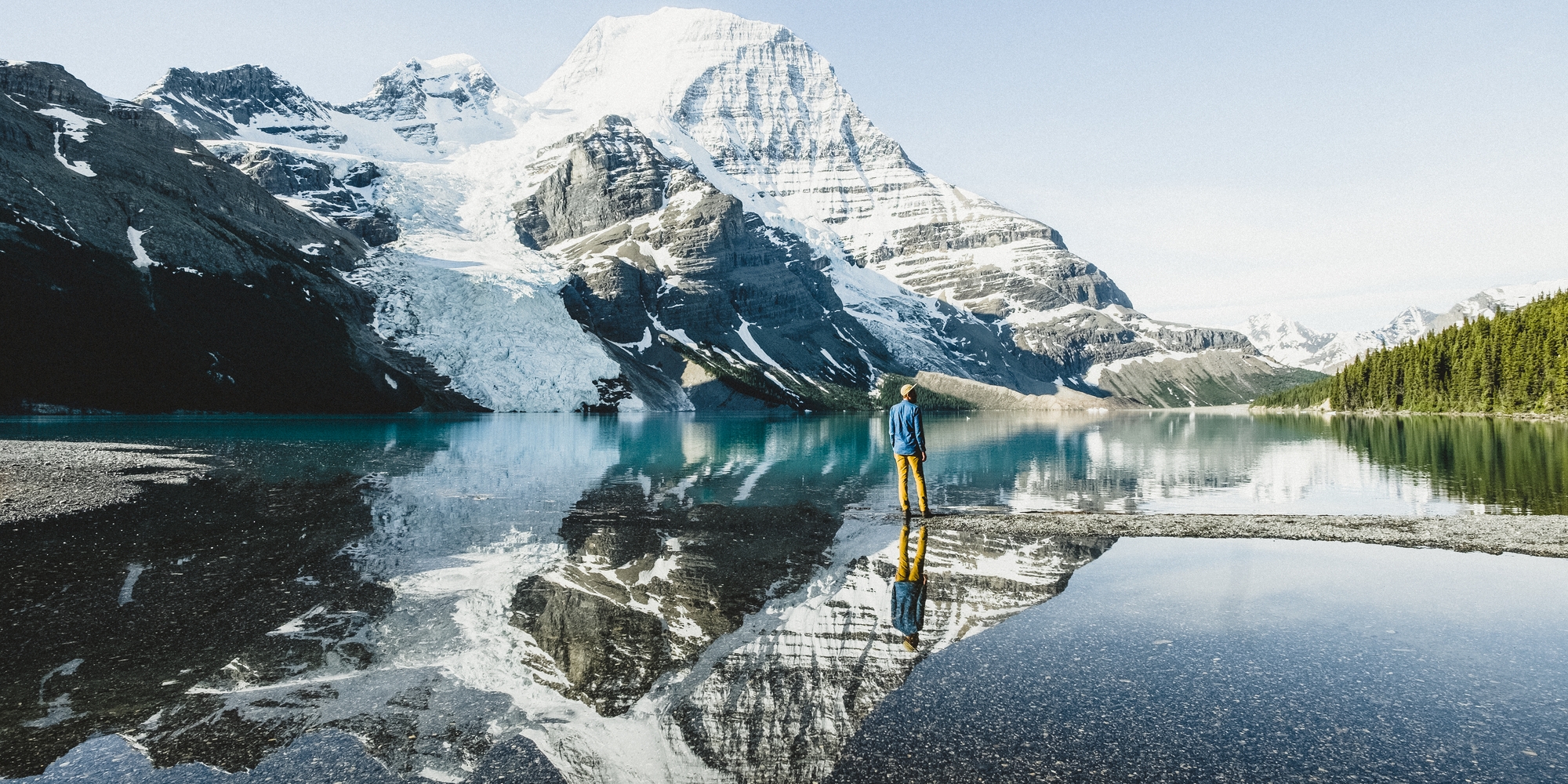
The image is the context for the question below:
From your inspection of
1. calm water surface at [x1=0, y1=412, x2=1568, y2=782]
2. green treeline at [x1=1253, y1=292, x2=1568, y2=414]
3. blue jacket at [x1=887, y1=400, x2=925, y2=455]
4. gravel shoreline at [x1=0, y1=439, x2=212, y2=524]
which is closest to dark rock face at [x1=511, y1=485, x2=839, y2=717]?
calm water surface at [x1=0, y1=412, x2=1568, y2=782]

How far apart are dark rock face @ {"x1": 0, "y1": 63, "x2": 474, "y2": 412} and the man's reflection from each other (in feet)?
405

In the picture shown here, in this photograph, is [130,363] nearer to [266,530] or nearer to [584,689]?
[266,530]

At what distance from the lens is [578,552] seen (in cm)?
1554

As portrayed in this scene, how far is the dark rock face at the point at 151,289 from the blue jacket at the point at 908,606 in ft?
409

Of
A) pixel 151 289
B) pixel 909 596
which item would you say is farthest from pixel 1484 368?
pixel 151 289

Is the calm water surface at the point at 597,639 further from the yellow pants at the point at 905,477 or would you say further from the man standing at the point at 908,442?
the man standing at the point at 908,442

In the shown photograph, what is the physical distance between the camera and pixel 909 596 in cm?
1208

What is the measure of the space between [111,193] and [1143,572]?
182311mm

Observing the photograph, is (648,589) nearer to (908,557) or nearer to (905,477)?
(908,557)

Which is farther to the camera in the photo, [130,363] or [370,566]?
[130,363]

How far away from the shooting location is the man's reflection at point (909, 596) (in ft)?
33.4

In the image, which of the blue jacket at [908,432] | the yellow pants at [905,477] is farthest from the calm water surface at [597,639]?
the blue jacket at [908,432]

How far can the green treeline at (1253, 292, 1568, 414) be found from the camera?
292 ft

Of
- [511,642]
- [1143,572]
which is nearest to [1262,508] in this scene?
[1143,572]
